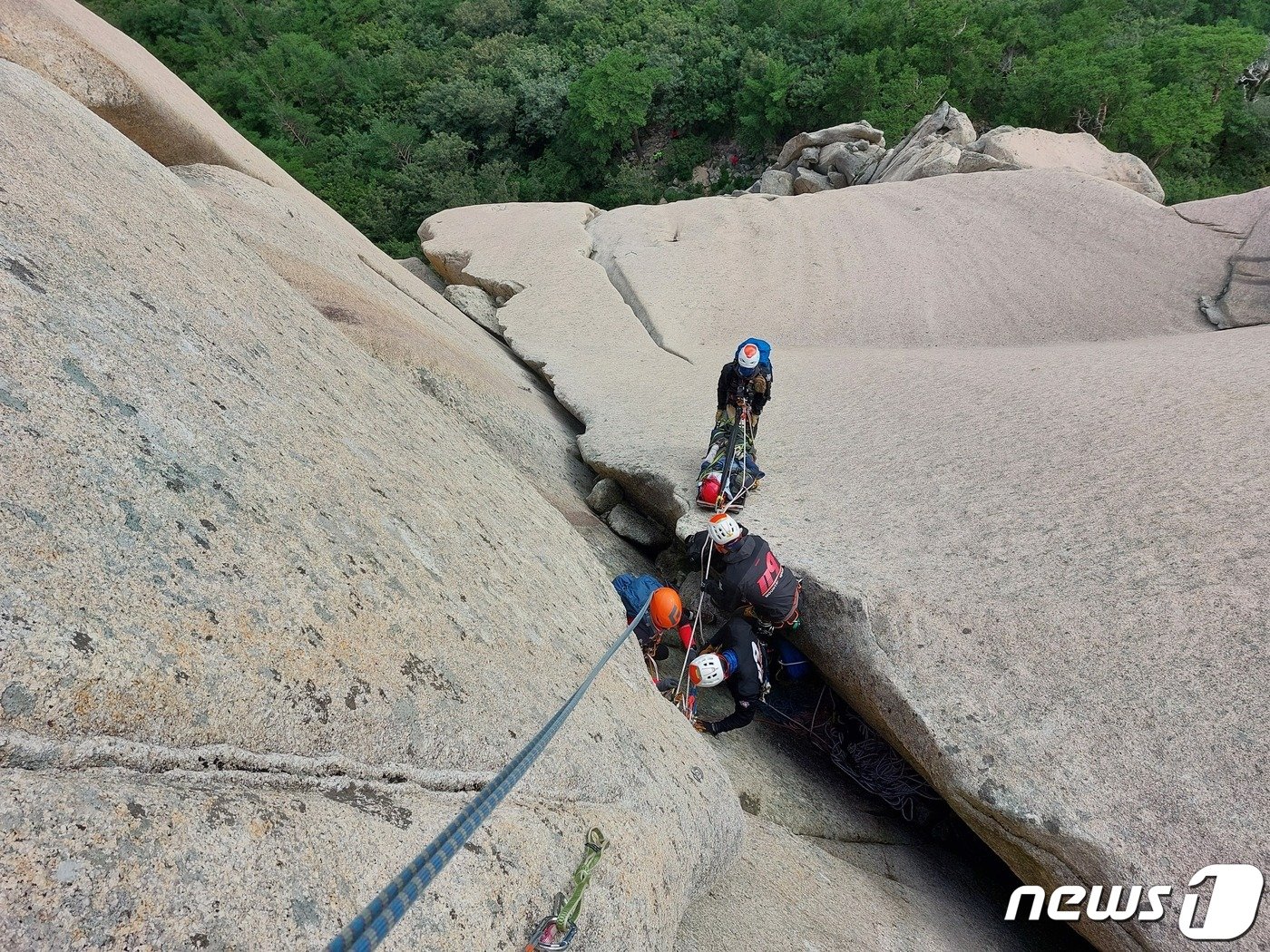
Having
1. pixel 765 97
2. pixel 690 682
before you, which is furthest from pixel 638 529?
pixel 765 97

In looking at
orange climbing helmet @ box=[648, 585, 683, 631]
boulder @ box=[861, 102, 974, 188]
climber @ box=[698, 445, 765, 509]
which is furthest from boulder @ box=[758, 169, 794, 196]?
orange climbing helmet @ box=[648, 585, 683, 631]

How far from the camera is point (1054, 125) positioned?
2031cm

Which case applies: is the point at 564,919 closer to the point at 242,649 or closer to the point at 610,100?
the point at 242,649

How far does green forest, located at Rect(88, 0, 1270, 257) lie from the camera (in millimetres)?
19375

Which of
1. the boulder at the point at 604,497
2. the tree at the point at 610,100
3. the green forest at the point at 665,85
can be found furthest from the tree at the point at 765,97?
the boulder at the point at 604,497

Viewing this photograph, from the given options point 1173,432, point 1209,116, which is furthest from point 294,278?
point 1209,116

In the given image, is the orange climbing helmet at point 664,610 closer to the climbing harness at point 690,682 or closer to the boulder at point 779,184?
the climbing harness at point 690,682

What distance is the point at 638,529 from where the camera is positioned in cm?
577

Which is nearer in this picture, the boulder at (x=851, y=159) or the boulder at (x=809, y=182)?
the boulder at (x=851, y=159)

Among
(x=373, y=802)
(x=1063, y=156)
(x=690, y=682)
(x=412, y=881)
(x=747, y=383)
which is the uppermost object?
(x=412, y=881)

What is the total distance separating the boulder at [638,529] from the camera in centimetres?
571

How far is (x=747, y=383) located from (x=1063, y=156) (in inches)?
518

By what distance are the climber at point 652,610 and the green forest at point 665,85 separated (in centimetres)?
2141

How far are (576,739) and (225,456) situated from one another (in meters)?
1.58
